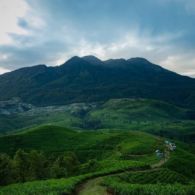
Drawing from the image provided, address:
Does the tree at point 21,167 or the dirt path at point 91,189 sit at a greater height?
the dirt path at point 91,189

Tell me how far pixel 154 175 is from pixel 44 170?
4947 centimetres

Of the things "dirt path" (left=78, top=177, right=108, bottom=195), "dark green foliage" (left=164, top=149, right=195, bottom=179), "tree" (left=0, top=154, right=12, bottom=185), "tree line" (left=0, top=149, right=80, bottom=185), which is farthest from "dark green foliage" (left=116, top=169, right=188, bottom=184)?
"dark green foliage" (left=164, top=149, right=195, bottom=179)

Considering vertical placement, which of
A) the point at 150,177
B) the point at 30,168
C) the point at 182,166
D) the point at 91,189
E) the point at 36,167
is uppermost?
the point at 91,189

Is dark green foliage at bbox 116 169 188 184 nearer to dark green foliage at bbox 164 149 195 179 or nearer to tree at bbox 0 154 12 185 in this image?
tree at bbox 0 154 12 185

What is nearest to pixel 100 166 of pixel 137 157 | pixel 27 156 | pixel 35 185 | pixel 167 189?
pixel 27 156

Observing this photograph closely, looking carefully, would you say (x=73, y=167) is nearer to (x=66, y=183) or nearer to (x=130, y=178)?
(x=130, y=178)

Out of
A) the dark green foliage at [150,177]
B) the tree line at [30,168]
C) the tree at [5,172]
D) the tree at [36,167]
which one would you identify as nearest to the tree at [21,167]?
the tree line at [30,168]

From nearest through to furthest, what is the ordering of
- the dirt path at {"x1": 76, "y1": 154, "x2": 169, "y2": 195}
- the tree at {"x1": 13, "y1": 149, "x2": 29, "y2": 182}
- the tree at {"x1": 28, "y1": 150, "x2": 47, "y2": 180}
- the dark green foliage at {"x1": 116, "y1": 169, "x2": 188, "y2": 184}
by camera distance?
the dirt path at {"x1": 76, "y1": 154, "x2": 169, "y2": 195}, the dark green foliage at {"x1": 116, "y1": 169, "x2": 188, "y2": 184}, the tree at {"x1": 13, "y1": 149, "x2": 29, "y2": 182}, the tree at {"x1": 28, "y1": 150, "x2": 47, "y2": 180}

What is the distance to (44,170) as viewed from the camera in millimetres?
136375

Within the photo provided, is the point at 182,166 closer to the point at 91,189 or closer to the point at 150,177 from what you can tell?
the point at 150,177

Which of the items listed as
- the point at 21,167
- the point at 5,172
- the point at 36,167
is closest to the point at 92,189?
the point at 5,172

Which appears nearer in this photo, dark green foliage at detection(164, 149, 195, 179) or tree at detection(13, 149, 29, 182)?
tree at detection(13, 149, 29, 182)

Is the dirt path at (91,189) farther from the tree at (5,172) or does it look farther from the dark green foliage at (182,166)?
the dark green foliage at (182,166)

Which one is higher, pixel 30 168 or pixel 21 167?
pixel 21 167
